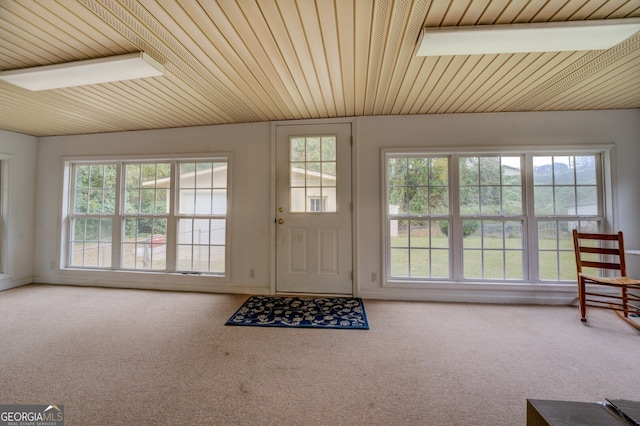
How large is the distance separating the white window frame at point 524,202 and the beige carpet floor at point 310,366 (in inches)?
15.8

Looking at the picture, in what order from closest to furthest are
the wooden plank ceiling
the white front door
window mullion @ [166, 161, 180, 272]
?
the wooden plank ceiling
the white front door
window mullion @ [166, 161, 180, 272]

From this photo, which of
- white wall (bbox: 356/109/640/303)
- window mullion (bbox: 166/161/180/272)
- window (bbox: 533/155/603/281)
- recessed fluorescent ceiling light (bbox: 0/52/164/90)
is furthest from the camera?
window mullion (bbox: 166/161/180/272)

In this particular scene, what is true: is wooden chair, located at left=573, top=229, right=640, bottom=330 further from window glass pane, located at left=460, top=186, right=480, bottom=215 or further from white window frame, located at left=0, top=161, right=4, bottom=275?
white window frame, located at left=0, top=161, right=4, bottom=275

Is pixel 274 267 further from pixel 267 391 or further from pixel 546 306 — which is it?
pixel 546 306

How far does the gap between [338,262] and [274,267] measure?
2.70 feet

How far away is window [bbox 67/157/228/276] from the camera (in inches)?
129

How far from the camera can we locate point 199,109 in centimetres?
273

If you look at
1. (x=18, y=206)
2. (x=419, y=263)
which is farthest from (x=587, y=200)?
(x=18, y=206)

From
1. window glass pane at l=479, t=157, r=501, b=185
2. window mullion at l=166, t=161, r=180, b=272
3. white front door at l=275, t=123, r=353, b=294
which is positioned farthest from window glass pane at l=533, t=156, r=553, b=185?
window mullion at l=166, t=161, r=180, b=272

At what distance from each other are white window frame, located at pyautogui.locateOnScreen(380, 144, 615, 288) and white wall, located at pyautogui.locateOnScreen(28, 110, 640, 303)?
61mm

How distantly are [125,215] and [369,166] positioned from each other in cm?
350

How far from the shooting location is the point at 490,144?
284cm

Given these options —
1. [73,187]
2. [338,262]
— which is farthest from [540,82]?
[73,187]

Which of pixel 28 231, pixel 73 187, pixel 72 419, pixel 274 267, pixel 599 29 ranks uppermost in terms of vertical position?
pixel 599 29
